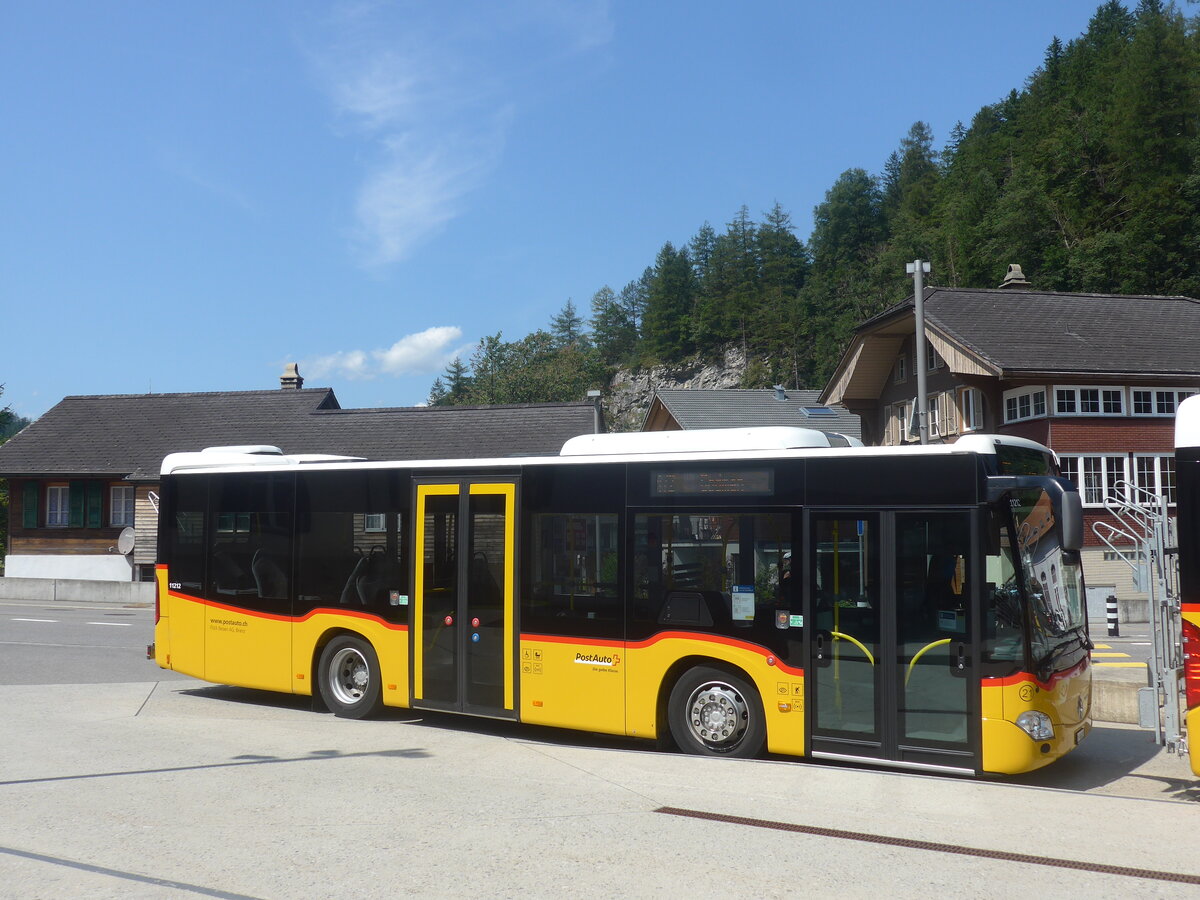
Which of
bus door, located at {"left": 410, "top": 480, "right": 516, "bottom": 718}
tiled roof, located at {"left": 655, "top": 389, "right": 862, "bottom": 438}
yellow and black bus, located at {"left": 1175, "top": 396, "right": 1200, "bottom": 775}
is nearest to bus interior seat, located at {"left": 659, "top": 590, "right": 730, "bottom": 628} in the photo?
bus door, located at {"left": 410, "top": 480, "right": 516, "bottom": 718}

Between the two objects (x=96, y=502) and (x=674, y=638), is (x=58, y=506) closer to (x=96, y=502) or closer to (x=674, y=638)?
(x=96, y=502)

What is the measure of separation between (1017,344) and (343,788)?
30.7 metres

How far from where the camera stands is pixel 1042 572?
27.7 ft

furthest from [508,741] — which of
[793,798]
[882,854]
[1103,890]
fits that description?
[1103,890]

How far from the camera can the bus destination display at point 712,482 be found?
9.30 m

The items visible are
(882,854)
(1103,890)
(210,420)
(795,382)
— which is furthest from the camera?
(795,382)

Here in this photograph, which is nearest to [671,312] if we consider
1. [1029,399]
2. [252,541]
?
[1029,399]

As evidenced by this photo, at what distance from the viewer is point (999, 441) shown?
28.0 ft

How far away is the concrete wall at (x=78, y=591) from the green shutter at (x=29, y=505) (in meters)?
7.48

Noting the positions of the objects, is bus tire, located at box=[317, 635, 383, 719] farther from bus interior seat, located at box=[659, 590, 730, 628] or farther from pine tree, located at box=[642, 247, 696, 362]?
pine tree, located at box=[642, 247, 696, 362]

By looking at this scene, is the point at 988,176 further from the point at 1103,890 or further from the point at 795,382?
the point at 1103,890

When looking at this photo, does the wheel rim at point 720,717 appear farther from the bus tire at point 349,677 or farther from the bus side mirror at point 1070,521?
the bus tire at point 349,677

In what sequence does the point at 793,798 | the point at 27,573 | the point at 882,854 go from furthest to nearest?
the point at 27,573
the point at 793,798
the point at 882,854

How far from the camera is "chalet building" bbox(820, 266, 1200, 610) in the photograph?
106 feet
